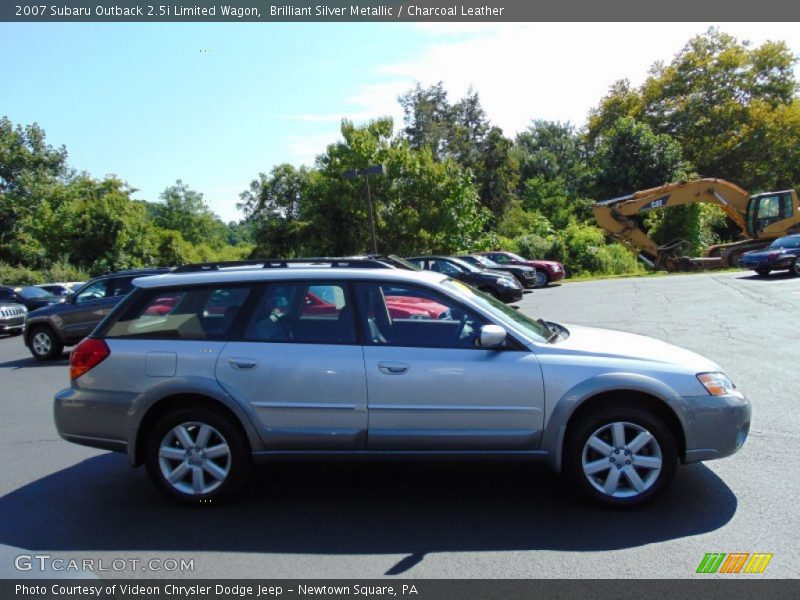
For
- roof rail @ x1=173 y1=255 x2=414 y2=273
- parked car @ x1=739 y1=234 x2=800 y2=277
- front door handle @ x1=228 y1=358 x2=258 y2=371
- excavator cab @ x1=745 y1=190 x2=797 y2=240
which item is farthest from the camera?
excavator cab @ x1=745 y1=190 x2=797 y2=240

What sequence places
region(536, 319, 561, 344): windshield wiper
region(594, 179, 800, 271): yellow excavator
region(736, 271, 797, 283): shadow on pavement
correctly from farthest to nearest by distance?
region(594, 179, 800, 271): yellow excavator, region(736, 271, 797, 283): shadow on pavement, region(536, 319, 561, 344): windshield wiper

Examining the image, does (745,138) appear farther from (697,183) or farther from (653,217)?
(697,183)

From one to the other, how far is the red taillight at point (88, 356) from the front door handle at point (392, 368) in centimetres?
207

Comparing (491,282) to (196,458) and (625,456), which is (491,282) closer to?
(625,456)

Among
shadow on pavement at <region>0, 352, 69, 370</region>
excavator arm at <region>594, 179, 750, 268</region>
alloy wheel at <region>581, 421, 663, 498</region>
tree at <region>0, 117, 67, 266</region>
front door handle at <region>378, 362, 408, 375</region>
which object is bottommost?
shadow on pavement at <region>0, 352, 69, 370</region>

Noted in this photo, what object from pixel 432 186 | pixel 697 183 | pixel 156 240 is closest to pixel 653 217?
pixel 697 183

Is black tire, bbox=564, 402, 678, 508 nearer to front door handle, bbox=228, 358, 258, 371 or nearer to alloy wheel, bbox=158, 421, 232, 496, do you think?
front door handle, bbox=228, 358, 258, 371

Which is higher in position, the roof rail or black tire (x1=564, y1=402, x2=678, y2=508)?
the roof rail

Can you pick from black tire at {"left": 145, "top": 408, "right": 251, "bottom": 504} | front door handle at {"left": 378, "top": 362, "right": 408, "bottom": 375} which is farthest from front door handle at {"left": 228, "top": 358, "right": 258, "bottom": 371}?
front door handle at {"left": 378, "top": 362, "right": 408, "bottom": 375}

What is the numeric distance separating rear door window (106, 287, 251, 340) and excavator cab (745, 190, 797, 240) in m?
27.1

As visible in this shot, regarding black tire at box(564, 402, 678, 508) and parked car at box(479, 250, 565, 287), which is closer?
black tire at box(564, 402, 678, 508)

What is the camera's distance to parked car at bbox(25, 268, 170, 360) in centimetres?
1362

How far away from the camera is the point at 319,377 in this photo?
454 cm

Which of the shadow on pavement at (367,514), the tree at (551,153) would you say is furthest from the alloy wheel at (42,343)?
the tree at (551,153)
